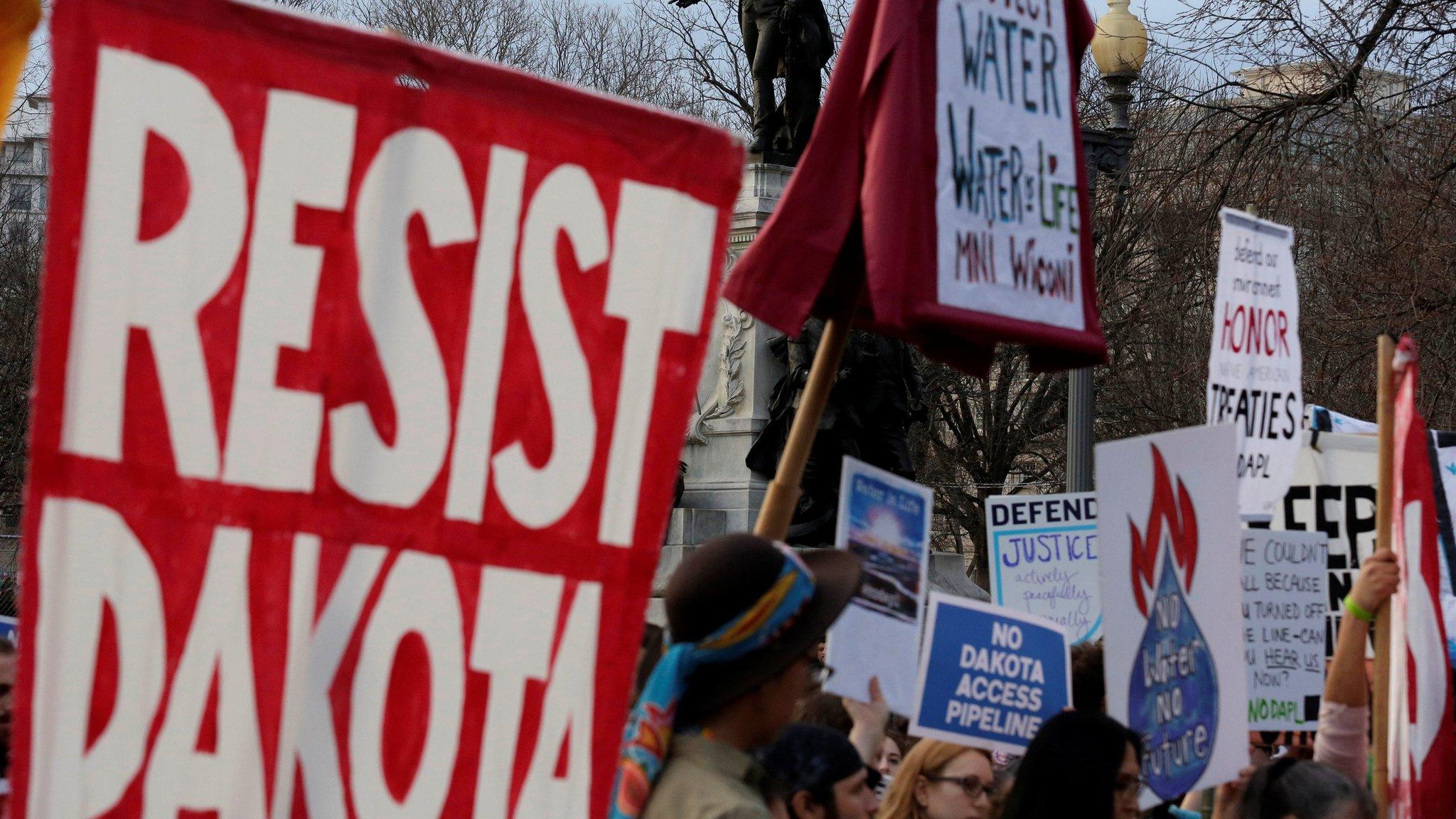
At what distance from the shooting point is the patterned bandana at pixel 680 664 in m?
2.94

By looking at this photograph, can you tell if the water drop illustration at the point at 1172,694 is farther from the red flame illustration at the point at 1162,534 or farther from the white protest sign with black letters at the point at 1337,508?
the white protest sign with black letters at the point at 1337,508

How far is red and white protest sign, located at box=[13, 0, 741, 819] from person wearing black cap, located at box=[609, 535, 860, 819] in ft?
1.17

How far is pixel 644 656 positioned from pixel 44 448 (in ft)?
6.52

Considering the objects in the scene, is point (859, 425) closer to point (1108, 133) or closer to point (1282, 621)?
point (1108, 133)

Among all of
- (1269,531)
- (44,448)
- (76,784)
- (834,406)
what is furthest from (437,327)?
(834,406)

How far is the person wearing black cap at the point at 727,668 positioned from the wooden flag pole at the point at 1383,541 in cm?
219

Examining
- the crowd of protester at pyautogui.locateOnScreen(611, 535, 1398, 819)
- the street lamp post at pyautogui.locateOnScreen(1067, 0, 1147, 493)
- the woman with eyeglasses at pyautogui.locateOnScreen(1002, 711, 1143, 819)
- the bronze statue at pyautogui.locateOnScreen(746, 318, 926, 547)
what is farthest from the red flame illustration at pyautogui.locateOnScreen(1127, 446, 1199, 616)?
the bronze statue at pyautogui.locateOnScreen(746, 318, 926, 547)

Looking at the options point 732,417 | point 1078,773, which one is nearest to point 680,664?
point 1078,773

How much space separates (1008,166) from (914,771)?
5.15ft

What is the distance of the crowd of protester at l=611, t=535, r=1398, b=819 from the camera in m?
2.94

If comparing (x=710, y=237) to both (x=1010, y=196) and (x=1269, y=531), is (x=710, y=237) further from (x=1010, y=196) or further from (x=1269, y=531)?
(x=1269, y=531)

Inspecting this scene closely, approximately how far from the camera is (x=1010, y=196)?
3.90 metres

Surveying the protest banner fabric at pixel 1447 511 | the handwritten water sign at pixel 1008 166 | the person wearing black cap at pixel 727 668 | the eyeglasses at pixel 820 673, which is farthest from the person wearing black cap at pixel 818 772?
the protest banner fabric at pixel 1447 511

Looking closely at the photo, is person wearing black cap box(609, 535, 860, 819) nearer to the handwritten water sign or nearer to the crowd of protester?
the crowd of protester
